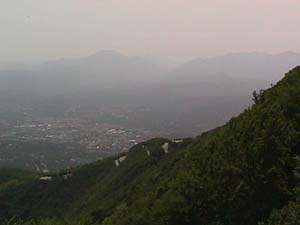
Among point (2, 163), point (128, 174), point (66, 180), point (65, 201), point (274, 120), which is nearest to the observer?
point (274, 120)

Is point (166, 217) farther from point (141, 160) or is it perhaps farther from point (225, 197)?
point (141, 160)

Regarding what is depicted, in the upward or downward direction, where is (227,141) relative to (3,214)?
upward

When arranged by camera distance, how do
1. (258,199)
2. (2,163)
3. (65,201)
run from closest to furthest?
(258,199) → (65,201) → (2,163)

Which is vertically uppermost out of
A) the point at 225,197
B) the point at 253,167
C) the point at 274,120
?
the point at 274,120

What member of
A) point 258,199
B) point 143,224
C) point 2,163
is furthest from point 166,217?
point 2,163

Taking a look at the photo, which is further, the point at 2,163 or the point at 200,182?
the point at 2,163

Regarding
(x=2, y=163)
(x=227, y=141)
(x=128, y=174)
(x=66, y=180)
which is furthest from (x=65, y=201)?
(x=2, y=163)

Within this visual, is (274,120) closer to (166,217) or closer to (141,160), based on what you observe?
(166,217)

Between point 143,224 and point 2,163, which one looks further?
point 2,163

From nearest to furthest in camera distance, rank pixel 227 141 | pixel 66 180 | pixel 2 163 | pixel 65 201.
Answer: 1. pixel 227 141
2. pixel 65 201
3. pixel 66 180
4. pixel 2 163
